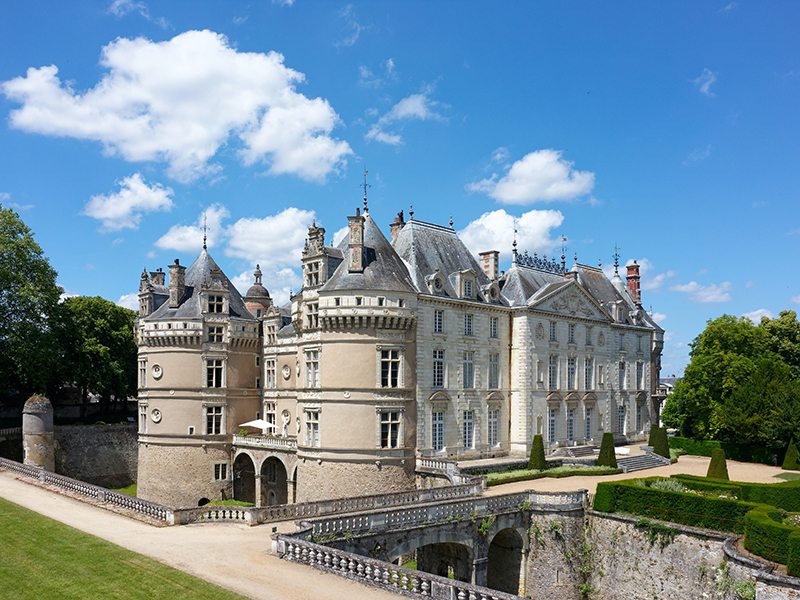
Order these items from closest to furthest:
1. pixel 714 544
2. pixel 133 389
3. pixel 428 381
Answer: pixel 714 544 → pixel 428 381 → pixel 133 389

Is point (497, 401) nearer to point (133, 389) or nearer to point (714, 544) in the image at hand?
point (714, 544)

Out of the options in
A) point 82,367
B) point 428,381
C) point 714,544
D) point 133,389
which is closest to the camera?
point 714,544

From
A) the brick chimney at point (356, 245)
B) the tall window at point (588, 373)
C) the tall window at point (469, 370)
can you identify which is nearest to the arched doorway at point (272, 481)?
the tall window at point (469, 370)

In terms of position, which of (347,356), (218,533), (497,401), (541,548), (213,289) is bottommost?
(541,548)

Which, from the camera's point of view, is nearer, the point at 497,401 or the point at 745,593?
the point at 745,593

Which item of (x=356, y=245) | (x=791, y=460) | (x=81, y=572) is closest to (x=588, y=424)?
(x=791, y=460)

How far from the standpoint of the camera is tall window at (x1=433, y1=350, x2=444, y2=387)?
35.6 m

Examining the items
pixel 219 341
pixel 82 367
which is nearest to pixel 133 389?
pixel 82 367

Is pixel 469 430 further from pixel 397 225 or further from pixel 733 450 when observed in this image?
pixel 733 450

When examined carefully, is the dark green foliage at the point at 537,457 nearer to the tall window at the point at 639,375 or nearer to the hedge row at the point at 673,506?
the hedge row at the point at 673,506

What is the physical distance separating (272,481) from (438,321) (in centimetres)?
1521

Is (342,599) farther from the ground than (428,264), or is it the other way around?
(428,264)

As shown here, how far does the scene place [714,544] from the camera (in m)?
24.6

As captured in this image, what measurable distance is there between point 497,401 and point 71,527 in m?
24.1
